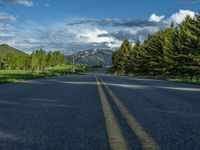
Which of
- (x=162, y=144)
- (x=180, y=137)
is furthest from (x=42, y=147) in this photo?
(x=180, y=137)

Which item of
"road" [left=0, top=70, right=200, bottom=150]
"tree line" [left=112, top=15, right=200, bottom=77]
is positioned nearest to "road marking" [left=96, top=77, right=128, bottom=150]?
"road" [left=0, top=70, right=200, bottom=150]

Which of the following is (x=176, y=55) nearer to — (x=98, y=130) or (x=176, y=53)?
(x=176, y=53)

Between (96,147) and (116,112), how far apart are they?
389cm

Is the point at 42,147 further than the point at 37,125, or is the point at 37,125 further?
the point at 37,125

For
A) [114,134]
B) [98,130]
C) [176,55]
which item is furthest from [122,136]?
[176,55]

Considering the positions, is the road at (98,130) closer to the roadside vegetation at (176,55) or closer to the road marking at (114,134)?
the road marking at (114,134)

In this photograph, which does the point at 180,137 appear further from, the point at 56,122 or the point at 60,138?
the point at 56,122

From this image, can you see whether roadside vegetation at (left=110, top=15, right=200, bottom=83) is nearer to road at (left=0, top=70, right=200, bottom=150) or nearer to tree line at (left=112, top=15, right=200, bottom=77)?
tree line at (left=112, top=15, right=200, bottom=77)

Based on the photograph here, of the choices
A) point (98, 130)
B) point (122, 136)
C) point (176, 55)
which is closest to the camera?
point (122, 136)

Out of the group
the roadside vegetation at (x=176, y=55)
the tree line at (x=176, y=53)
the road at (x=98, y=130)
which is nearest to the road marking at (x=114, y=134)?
the road at (x=98, y=130)

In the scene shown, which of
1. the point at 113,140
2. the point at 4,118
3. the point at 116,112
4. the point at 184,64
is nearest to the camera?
the point at 113,140

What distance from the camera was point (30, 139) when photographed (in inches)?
217

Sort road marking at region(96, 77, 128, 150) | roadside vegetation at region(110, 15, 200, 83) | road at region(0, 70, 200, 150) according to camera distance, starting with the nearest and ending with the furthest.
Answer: road marking at region(96, 77, 128, 150) → road at region(0, 70, 200, 150) → roadside vegetation at region(110, 15, 200, 83)

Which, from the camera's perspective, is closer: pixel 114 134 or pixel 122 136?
pixel 122 136
